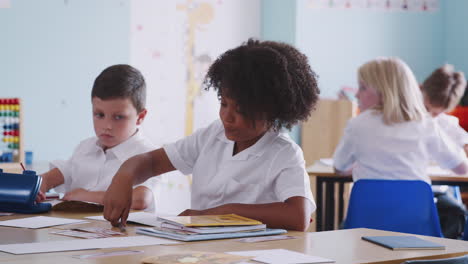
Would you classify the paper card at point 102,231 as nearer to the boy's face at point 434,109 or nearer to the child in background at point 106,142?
the child in background at point 106,142

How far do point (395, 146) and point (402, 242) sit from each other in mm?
1745

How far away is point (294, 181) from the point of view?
198cm

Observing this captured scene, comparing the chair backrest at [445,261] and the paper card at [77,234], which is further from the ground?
the chair backrest at [445,261]

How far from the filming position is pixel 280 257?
146 cm

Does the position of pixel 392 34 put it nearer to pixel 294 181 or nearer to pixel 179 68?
pixel 179 68

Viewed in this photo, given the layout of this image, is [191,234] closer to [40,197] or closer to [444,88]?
[40,197]

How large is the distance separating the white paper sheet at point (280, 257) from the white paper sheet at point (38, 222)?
559mm

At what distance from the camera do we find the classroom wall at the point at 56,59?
4.31 metres

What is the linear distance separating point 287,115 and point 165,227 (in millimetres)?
497

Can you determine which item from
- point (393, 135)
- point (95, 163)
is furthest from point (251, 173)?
point (393, 135)

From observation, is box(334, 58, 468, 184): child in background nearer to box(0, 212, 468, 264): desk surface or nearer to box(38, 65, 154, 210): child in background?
box(38, 65, 154, 210): child in background

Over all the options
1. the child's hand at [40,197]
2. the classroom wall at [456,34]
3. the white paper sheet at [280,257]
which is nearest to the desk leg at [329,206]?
the child's hand at [40,197]

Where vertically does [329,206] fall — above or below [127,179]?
below

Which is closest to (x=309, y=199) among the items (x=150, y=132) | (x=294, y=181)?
(x=294, y=181)
